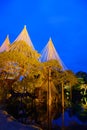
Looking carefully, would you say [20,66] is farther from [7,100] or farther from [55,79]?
[55,79]

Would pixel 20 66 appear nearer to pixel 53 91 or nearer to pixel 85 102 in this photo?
pixel 53 91

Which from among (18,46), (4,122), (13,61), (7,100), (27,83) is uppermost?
(18,46)

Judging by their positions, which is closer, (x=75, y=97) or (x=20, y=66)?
(x=20, y=66)

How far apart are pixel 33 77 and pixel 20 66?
1.04 meters

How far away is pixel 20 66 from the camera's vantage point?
50.6 feet

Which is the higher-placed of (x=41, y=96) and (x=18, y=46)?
(x=18, y=46)

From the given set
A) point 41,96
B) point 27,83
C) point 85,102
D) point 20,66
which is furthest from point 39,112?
point 85,102

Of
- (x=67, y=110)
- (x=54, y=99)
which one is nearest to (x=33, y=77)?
(x=54, y=99)

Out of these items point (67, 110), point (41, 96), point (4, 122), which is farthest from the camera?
point (67, 110)

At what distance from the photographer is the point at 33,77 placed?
15.9 m

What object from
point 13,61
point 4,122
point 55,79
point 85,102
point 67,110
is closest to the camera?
point 4,122

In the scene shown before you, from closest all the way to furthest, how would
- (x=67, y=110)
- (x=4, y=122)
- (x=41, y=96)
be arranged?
(x=4, y=122) → (x=41, y=96) → (x=67, y=110)

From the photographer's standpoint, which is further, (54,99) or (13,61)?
(54,99)

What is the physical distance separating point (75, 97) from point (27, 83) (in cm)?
1630
